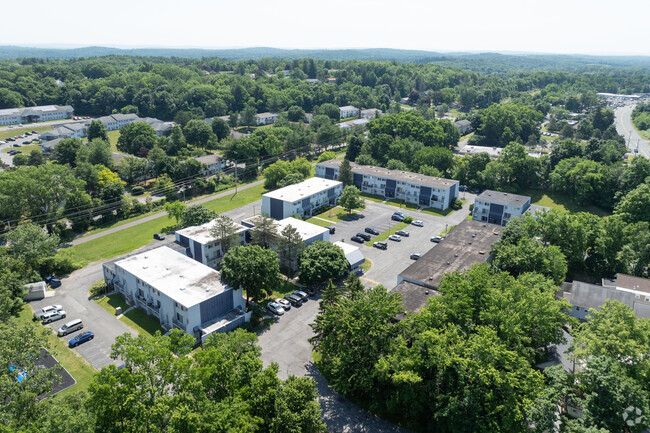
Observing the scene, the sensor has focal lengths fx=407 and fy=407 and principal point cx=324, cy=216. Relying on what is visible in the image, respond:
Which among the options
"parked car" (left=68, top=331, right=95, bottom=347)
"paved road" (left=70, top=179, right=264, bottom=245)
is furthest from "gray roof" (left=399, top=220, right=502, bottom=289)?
"paved road" (left=70, top=179, right=264, bottom=245)


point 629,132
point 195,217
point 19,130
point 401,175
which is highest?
Answer: point 629,132

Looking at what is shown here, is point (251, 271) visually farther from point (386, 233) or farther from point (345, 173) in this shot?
point (345, 173)

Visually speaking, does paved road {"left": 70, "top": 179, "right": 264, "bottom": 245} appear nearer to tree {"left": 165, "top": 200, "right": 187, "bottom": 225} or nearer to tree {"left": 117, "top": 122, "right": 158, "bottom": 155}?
tree {"left": 165, "top": 200, "right": 187, "bottom": 225}

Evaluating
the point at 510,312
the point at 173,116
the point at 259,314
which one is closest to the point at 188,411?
the point at 259,314

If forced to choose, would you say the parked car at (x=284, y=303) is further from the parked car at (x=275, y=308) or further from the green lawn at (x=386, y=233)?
the green lawn at (x=386, y=233)

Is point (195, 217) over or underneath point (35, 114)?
underneath

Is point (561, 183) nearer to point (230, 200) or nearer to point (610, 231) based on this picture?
point (610, 231)

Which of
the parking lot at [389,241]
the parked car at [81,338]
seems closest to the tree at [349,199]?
the parking lot at [389,241]

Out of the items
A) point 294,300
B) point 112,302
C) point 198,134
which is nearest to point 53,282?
point 112,302
